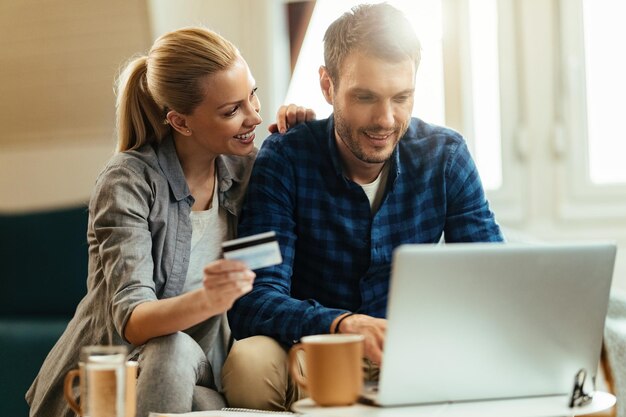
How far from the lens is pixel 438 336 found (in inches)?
47.4

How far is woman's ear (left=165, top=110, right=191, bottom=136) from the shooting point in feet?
6.16

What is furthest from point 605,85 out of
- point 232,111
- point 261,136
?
point 232,111

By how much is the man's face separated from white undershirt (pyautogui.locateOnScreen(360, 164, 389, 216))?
6cm

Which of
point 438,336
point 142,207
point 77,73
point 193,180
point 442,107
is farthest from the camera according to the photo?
point 442,107

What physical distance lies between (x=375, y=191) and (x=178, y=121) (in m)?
0.43

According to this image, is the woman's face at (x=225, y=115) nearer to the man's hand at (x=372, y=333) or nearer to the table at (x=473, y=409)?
the man's hand at (x=372, y=333)

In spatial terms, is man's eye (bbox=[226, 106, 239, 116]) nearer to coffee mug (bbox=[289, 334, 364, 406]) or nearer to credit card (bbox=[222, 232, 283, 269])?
credit card (bbox=[222, 232, 283, 269])

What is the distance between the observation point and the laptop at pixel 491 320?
1175 millimetres

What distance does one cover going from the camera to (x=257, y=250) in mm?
1213

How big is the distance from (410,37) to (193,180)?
528 millimetres

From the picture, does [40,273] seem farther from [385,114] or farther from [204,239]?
[385,114]

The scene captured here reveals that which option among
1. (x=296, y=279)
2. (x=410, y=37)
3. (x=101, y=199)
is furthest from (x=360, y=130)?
(x=101, y=199)

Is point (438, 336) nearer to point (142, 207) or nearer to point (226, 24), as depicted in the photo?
point (142, 207)

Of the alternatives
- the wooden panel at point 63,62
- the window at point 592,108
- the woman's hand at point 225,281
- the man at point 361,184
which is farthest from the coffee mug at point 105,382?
the window at point 592,108
